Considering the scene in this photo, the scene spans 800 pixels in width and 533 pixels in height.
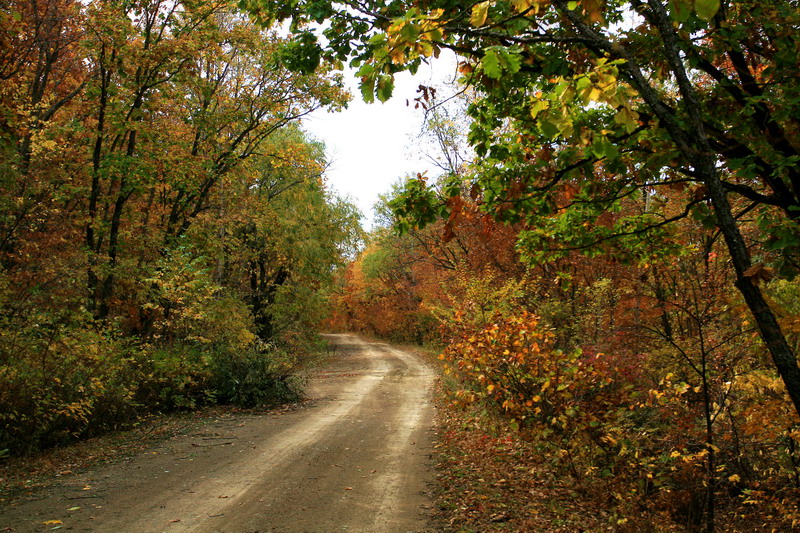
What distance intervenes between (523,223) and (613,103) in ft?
21.4

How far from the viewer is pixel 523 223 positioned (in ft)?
28.1

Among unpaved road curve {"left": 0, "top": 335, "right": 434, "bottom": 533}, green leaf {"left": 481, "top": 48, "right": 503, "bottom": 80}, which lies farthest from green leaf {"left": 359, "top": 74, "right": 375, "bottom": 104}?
unpaved road curve {"left": 0, "top": 335, "right": 434, "bottom": 533}

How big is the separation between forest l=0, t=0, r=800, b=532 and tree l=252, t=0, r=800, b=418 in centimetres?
3

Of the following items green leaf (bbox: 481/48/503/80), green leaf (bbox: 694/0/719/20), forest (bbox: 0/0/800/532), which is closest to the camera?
green leaf (bbox: 694/0/719/20)

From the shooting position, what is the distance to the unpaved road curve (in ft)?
17.6

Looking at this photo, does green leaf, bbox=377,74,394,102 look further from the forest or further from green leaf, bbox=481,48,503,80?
green leaf, bbox=481,48,503,80

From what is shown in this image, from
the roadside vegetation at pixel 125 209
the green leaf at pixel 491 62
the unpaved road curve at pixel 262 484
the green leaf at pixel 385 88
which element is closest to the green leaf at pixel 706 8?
the green leaf at pixel 491 62

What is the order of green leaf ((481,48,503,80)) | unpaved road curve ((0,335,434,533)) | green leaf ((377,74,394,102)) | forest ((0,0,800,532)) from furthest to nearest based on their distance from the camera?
unpaved road curve ((0,335,434,533)), forest ((0,0,800,532)), green leaf ((377,74,394,102)), green leaf ((481,48,503,80))

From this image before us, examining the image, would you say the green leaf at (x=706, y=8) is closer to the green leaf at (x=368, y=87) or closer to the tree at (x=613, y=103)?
the tree at (x=613, y=103)

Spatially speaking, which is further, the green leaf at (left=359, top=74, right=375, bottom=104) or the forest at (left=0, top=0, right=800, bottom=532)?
the forest at (left=0, top=0, right=800, bottom=532)

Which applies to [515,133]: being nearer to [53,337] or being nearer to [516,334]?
[516,334]

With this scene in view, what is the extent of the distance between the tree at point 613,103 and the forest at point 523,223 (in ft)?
0.08

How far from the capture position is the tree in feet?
8.36

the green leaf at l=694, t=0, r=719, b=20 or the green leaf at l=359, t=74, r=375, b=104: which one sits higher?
the green leaf at l=359, t=74, r=375, b=104
